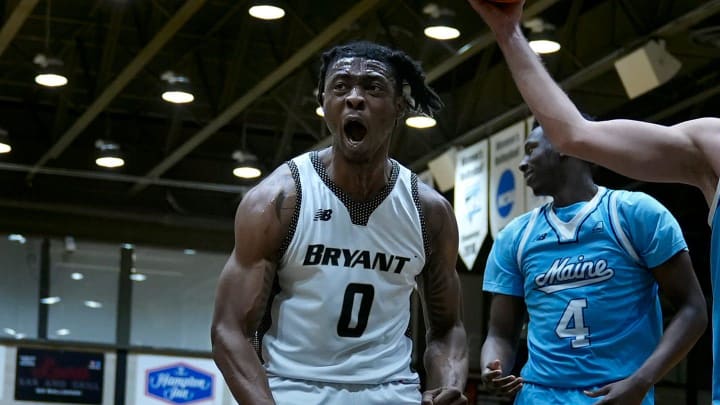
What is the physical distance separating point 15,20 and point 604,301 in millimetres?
10581

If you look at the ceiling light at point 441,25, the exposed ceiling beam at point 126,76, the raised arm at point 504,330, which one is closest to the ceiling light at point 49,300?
the exposed ceiling beam at point 126,76

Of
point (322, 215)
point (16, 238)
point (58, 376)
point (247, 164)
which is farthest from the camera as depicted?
point (16, 238)

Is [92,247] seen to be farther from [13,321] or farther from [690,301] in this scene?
[690,301]

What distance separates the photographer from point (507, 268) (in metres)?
6.29

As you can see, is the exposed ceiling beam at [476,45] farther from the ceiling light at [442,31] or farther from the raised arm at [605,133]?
the raised arm at [605,133]

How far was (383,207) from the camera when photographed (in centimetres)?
493

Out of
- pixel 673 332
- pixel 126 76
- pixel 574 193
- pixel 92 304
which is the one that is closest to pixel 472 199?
pixel 126 76

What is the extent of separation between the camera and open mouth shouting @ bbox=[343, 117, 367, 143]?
190 inches

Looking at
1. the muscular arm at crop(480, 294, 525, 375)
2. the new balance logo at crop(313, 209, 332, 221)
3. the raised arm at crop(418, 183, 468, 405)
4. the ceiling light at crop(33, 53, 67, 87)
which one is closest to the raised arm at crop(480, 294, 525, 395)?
the muscular arm at crop(480, 294, 525, 375)

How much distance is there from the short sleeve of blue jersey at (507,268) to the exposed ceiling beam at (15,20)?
29.7 ft

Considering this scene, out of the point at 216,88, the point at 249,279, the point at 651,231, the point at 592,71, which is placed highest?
the point at 216,88

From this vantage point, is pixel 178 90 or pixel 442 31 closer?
pixel 442 31

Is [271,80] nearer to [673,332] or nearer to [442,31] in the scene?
[442,31]

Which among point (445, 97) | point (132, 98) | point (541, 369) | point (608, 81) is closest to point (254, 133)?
point (132, 98)
